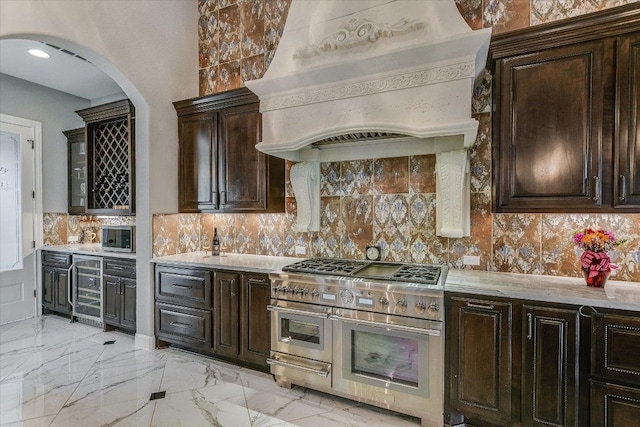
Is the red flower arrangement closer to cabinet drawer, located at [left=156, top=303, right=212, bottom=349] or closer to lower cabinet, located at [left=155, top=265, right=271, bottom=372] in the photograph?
lower cabinet, located at [left=155, top=265, right=271, bottom=372]

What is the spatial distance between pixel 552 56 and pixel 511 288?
152 cm

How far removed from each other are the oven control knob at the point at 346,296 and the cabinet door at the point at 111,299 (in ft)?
9.73

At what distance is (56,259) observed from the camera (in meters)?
4.61

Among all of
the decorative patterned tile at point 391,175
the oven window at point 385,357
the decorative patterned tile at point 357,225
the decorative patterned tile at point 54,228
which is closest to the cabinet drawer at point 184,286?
the decorative patterned tile at point 357,225

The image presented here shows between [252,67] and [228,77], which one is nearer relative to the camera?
[252,67]

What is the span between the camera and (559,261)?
247cm

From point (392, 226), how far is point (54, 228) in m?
5.00

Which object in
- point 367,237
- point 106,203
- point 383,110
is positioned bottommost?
point 367,237

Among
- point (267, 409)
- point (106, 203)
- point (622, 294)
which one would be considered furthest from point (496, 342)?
point (106, 203)

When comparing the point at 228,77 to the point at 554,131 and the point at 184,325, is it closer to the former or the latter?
the point at 184,325

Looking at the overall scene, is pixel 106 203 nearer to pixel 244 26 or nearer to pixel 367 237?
pixel 244 26

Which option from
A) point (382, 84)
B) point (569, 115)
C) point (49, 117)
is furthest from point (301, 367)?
point (49, 117)

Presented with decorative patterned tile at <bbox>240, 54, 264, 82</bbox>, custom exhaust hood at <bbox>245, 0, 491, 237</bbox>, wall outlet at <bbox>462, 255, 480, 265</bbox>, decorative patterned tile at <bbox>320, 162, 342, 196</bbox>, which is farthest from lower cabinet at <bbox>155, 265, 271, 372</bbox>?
decorative patterned tile at <bbox>240, 54, 264, 82</bbox>

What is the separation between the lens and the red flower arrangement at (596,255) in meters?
2.09
